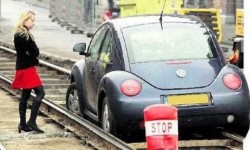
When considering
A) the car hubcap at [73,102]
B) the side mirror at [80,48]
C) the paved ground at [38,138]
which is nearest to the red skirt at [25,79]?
the paved ground at [38,138]

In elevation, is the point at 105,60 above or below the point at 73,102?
above

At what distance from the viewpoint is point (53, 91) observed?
55.1 feet

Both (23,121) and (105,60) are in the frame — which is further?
(23,121)

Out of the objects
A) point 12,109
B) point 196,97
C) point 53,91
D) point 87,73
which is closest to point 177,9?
point 53,91

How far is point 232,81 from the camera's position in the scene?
32.2ft

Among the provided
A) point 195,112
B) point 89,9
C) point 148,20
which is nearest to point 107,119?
point 195,112

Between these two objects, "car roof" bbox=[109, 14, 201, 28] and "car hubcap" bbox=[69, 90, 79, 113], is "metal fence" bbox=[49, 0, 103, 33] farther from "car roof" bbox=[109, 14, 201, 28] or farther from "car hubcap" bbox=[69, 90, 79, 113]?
"car roof" bbox=[109, 14, 201, 28]

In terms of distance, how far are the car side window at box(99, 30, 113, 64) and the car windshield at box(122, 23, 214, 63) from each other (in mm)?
301

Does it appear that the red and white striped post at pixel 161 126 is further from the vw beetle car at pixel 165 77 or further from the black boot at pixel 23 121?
the black boot at pixel 23 121

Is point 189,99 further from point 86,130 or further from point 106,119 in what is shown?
point 86,130

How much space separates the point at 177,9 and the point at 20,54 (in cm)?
1898

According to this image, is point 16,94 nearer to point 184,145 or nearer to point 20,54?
point 20,54

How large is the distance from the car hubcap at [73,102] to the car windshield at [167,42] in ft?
7.46

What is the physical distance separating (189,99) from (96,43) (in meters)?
2.41
